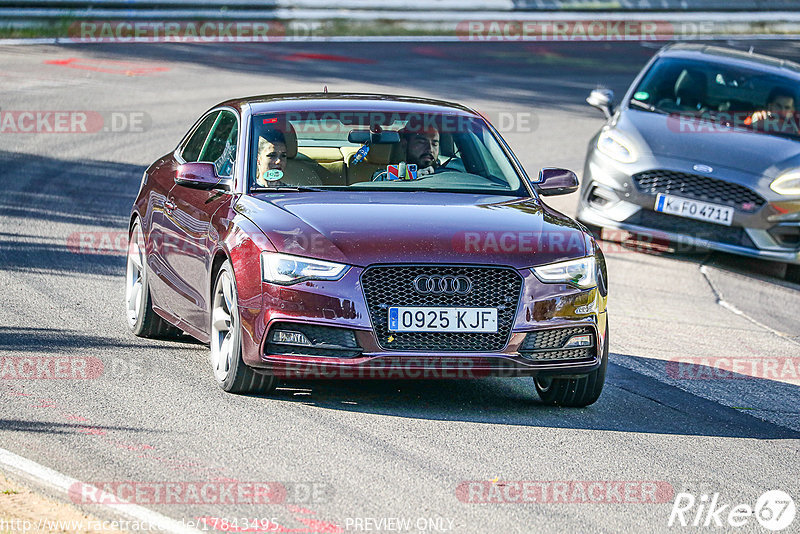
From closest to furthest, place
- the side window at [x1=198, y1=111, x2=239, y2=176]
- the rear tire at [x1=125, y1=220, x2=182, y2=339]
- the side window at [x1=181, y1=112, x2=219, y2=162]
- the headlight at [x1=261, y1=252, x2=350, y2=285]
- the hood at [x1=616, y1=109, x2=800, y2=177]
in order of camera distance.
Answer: the headlight at [x1=261, y1=252, x2=350, y2=285] → the side window at [x1=198, y1=111, x2=239, y2=176] → the rear tire at [x1=125, y1=220, x2=182, y2=339] → the side window at [x1=181, y1=112, x2=219, y2=162] → the hood at [x1=616, y1=109, x2=800, y2=177]

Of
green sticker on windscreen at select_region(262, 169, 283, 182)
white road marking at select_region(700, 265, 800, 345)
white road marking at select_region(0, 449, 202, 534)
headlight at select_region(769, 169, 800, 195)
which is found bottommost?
white road marking at select_region(700, 265, 800, 345)

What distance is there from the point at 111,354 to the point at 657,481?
3431 millimetres

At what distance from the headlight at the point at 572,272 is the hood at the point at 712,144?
5.68 metres

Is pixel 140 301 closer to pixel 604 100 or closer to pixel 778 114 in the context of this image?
pixel 604 100

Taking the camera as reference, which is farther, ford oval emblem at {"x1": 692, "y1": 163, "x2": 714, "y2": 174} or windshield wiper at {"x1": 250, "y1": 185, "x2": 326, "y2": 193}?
ford oval emblem at {"x1": 692, "y1": 163, "x2": 714, "y2": 174}

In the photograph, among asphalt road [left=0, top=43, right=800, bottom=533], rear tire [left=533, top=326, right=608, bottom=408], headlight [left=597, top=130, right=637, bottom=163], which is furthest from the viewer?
headlight [left=597, top=130, right=637, bottom=163]

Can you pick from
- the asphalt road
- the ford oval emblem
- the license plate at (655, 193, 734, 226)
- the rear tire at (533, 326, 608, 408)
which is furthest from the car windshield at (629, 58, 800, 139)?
the rear tire at (533, 326, 608, 408)

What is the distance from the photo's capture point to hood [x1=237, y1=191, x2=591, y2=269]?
6.77 meters

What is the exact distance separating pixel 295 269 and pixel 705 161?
666 cm

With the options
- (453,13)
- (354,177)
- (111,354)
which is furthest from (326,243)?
(453,13)

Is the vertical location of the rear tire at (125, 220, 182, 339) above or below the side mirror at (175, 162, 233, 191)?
below

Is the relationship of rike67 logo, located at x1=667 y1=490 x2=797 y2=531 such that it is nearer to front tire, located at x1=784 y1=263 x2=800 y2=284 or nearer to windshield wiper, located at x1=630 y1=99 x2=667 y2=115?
front tire, located at x1=784 y1=263 x2=800 y2=284

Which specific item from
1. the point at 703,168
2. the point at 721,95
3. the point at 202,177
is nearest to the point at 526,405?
the point at 202,177

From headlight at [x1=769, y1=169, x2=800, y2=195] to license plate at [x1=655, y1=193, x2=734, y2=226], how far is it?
452 mm
